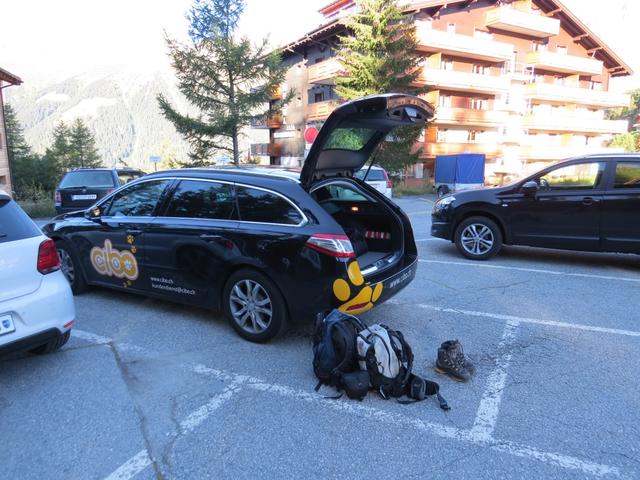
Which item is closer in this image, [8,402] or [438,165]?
[8,402]

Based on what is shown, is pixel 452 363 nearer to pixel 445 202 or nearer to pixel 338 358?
pixel 338 358

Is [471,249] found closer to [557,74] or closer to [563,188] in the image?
[563,188]

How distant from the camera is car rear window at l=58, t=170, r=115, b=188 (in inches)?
487

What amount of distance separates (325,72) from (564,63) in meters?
21.9

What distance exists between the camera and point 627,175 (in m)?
6.42

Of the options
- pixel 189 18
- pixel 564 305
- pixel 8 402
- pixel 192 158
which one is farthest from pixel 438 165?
pixel 8 402

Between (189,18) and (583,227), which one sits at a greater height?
(189,18)

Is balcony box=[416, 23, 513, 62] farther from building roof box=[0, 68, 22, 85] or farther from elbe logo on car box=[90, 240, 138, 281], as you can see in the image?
elbe logo on car box=[90, 240, 138, 281]

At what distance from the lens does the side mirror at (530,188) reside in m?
6.98

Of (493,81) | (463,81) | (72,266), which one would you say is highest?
(493,81)

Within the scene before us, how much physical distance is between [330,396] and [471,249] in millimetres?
5023

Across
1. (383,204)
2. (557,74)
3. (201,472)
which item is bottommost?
(201,472)

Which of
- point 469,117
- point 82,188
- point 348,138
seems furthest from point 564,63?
point 348,138

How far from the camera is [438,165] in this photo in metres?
26.2
